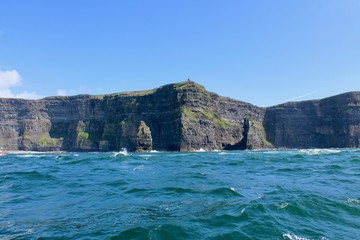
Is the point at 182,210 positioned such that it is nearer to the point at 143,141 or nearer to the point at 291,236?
the point at 291,236

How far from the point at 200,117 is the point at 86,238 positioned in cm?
16011

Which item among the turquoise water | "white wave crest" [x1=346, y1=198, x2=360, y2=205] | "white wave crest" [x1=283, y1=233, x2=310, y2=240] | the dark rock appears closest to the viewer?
"white wave crest" [x1=283, y1=233, x2=310, y2=240]

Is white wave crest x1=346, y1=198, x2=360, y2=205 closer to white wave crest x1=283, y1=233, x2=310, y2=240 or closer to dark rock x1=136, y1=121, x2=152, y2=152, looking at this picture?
white wave crest x1=283, y1=233, x2=310, y2=240

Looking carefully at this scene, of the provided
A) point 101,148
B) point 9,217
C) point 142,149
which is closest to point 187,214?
point 9,217

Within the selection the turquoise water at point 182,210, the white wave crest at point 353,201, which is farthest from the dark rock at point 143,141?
the white wave crest at point 353,201

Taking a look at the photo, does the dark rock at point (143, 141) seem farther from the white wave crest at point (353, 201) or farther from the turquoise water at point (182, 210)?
the white wave crest at point (353, 201)

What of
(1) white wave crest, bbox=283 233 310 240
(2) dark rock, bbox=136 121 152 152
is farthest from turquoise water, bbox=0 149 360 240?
(2) dark rock, bbox=136 121 152 152

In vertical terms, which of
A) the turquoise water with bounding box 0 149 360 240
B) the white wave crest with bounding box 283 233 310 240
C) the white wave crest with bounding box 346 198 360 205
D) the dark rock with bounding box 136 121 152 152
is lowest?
the white wave crest with bounding box 283 233 310 240

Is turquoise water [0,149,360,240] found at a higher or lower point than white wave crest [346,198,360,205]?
higher

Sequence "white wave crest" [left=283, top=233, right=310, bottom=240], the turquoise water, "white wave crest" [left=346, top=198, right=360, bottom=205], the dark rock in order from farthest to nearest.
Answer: the dark rock
"white wave crest" [left=346, top=198, right=360, bottom=205]
the turquoise water
"white wave crest" [left=283, top=233, right=310, bottom=240]

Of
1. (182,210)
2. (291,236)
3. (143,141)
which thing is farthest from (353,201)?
(143,141)

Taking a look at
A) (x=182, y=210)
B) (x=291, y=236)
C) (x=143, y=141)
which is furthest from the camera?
(x=143, y=141)

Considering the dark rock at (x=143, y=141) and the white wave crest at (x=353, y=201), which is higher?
the dark rock at (x=143, y=141)

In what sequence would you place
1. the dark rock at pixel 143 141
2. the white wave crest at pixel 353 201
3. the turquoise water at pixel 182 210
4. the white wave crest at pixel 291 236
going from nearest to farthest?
the white wave crest at pixel 291 236 → the turquoise water at pixel 182 210 → the white wave crest at pixel 353 201 → the dark rock at pixel 143 141
